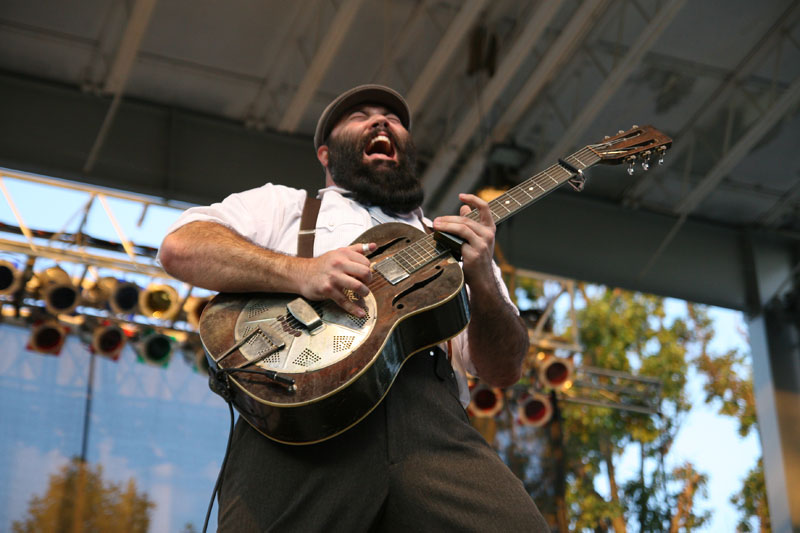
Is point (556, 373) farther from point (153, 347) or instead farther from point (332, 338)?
point (332, 338)

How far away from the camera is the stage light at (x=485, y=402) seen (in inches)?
330

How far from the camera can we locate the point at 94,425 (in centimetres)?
762

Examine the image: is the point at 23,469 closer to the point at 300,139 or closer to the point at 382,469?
the point at 300,139

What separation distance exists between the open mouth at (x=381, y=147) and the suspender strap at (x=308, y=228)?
0.24 metres

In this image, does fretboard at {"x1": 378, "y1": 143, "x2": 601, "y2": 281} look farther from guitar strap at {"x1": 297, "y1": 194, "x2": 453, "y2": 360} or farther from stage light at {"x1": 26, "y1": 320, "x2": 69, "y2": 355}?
stage light at {"x1": 26, "y1": 320, "x2": 69, "y2": 355}

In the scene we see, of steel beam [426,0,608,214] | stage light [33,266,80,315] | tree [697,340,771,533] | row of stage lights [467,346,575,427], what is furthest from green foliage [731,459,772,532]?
stage light [33,266,80,315]

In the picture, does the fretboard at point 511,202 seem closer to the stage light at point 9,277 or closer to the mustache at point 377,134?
the mustache at point 377,134

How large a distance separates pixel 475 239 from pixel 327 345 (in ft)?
1.32

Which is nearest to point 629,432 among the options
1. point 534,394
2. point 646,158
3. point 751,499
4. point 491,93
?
point 751,499

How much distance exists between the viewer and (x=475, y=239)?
214 centimetres

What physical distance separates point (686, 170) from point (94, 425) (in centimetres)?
536

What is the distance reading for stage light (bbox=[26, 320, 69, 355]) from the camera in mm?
7527

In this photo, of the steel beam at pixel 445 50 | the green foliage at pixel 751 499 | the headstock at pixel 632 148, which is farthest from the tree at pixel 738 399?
the headstock at pixel 632 148

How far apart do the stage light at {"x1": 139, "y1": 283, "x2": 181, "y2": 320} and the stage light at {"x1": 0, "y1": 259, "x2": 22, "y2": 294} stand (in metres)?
0.91
